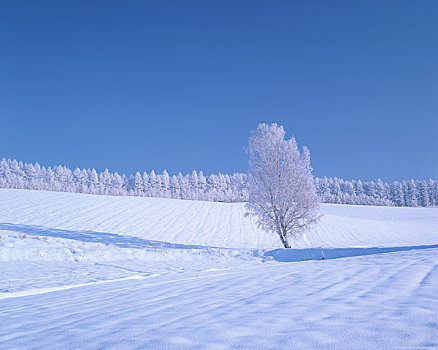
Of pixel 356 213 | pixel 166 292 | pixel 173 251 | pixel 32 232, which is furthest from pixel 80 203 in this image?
pixel 356 213

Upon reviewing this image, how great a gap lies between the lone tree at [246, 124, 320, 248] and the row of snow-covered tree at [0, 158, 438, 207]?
66948mm

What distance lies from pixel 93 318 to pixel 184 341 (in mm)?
1465

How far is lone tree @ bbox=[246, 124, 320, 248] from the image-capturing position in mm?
14539

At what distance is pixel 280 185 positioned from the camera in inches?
585

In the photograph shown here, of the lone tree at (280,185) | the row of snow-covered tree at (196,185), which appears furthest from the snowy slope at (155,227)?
the row of snow-covered tree at (196,185)

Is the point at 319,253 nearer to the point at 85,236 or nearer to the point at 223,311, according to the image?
the point at 223,311

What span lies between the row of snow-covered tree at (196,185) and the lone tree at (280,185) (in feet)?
220

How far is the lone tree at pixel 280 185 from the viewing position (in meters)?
14.5

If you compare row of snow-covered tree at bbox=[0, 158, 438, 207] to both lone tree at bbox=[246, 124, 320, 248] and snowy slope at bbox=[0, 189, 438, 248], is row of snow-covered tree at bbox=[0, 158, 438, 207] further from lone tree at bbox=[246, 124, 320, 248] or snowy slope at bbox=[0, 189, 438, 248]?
lone tree at bbox=[246, 124, 320, 248]

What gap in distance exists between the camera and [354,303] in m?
2.51

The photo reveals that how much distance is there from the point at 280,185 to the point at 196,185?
96.8 metres

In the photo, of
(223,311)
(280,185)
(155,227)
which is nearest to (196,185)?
(155,227)

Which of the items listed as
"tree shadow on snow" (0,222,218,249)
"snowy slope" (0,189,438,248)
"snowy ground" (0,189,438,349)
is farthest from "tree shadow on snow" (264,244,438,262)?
"snowy ground" (0,189,438,349)

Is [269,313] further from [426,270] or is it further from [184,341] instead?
[426,270]
